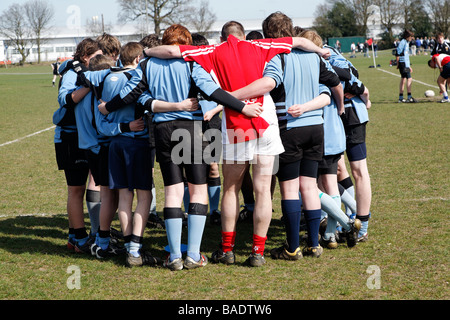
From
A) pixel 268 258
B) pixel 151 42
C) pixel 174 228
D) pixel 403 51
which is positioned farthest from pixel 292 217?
pixel 403 51

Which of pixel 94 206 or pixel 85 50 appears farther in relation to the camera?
pixel 94 206

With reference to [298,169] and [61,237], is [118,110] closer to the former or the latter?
[298,169]

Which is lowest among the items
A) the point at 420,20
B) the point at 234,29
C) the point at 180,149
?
the point at 180,149

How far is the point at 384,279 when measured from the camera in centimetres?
434

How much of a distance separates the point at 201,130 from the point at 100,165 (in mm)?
1086

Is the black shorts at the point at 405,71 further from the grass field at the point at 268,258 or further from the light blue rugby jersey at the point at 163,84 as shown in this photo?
the light blue rugby jersey at the point at 163,84

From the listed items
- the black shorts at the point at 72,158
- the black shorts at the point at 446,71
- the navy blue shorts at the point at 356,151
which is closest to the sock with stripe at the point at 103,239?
the black shorts at the point at 72,158

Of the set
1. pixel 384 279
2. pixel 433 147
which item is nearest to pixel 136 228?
pixel 384 279

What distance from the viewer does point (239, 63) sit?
445cm

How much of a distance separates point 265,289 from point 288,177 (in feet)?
3.37

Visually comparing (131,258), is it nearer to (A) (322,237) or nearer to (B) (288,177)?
(B) (288,177)

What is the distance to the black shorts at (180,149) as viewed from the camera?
459 centimetres
